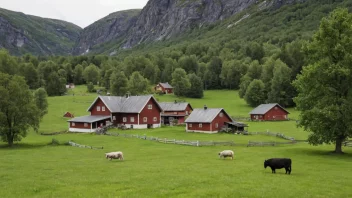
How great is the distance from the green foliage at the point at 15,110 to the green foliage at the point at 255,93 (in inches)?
3226

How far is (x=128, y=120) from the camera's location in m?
87.8

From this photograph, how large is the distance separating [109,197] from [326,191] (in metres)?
13.6

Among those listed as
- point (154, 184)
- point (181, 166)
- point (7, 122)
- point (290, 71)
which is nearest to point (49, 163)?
point (181, 166)

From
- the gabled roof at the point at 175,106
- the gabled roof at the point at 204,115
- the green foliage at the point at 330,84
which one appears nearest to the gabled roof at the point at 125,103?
the gabled roof at the point at 204,115

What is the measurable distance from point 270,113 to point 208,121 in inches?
1360

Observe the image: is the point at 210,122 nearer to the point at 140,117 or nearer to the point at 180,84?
the point at 140,117

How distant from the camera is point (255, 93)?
128m

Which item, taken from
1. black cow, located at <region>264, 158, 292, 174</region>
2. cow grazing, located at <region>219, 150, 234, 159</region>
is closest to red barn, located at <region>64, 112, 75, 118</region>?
cow grazing, located at <region>219, 150, 234, 159</region>

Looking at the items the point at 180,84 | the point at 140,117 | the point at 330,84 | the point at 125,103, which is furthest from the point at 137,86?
the point at 330,84

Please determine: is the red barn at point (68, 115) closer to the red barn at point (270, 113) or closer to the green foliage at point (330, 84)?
the red barn at point (270, 113)

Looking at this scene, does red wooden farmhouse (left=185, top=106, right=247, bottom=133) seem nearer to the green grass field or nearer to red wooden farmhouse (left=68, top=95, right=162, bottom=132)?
red wooden farmhouse (left=68, top=95, right=162, bottom=132)

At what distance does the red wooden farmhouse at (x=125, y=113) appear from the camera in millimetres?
86000

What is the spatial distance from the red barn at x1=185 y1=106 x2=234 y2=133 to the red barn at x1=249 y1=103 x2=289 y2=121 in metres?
25.8

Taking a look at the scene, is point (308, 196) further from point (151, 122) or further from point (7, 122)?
point (151, 122)
